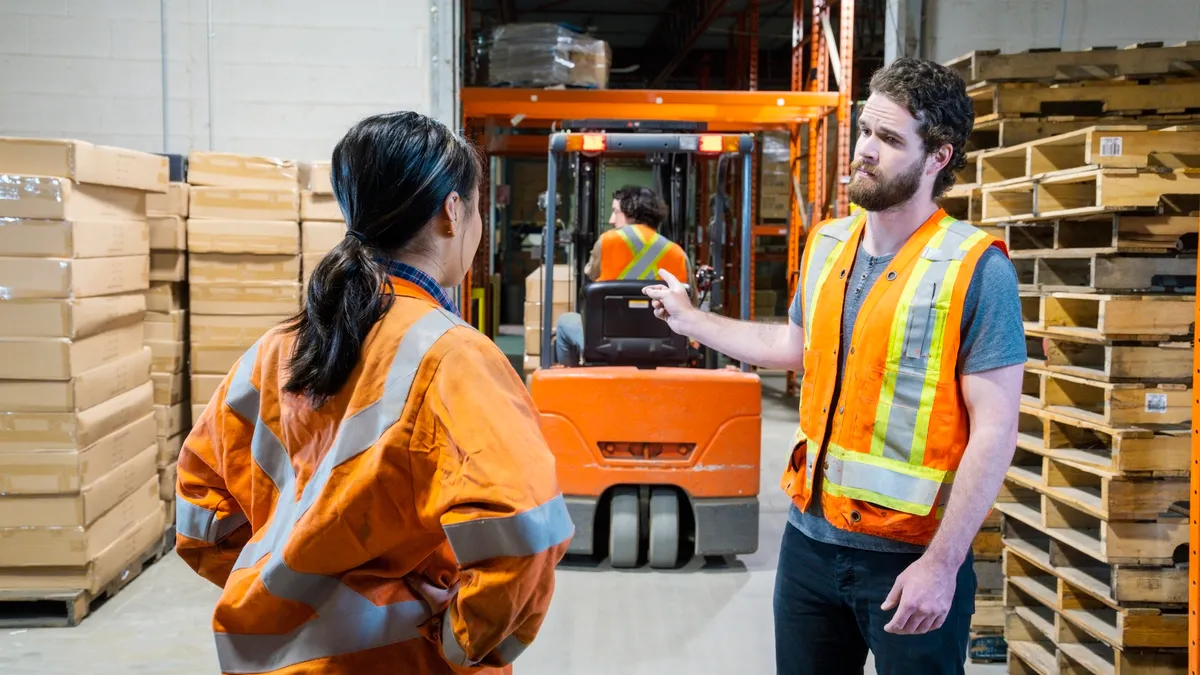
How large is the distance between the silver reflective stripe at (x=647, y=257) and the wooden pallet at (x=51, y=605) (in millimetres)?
3459

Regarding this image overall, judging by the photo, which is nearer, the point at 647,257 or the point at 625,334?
the point at 625,334

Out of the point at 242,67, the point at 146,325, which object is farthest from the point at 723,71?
the point at 146,325

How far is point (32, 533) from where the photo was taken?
5.00 metres

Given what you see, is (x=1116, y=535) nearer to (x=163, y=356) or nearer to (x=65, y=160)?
(x=65, y=160)

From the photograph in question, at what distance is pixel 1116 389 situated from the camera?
142 inches

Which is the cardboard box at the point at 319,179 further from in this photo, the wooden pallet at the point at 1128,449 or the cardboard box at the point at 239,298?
the wooden pallet at the point at 1128,449

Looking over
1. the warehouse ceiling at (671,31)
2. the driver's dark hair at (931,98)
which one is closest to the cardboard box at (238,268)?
the driver's dark hair at (931,98)

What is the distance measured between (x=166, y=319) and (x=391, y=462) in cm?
556

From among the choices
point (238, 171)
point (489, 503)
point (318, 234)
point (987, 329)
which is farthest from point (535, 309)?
point (489, 503)

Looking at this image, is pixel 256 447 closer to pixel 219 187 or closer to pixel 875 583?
pixel 875 583

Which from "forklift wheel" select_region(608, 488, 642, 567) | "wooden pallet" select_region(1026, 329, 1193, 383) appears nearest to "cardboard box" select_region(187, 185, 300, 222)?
"forklift wheel" select_region(608, 488, 642, 567)

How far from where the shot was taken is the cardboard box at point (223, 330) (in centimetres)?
663

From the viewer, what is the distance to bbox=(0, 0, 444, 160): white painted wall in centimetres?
743

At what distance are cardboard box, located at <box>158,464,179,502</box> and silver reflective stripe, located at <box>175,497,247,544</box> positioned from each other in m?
4.96
